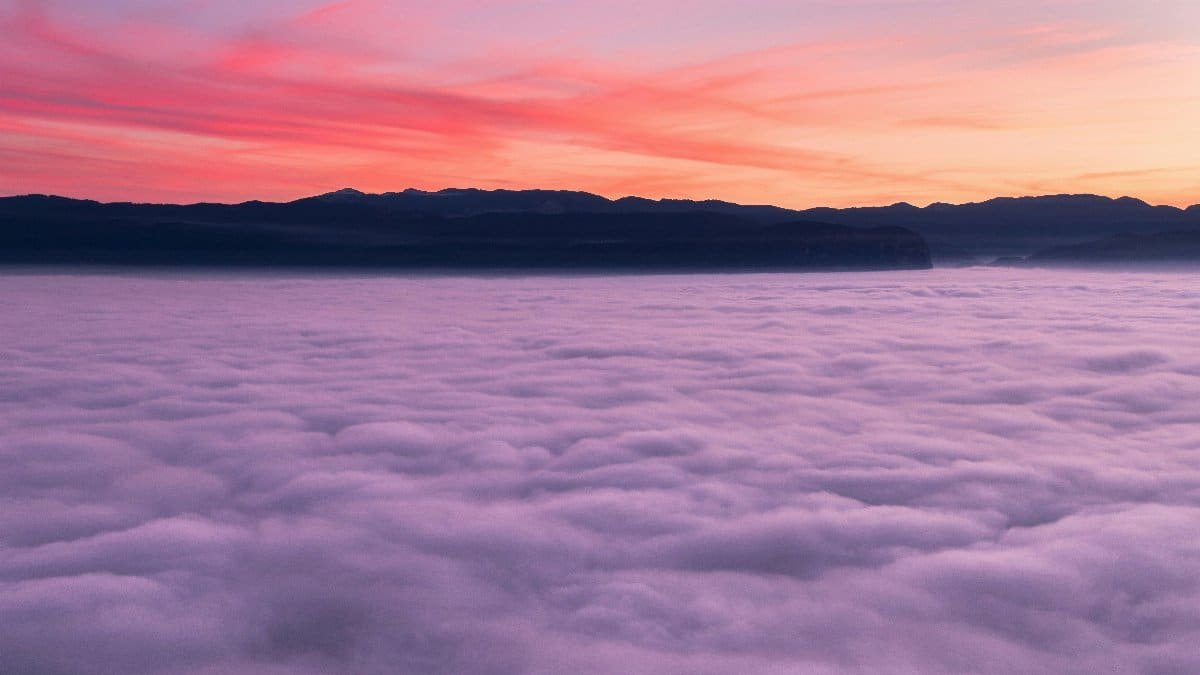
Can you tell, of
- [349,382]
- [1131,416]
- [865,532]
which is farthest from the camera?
[349,382]

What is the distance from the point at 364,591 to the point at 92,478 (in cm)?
380

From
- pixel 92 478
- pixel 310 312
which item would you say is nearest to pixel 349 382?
pixel 92 478

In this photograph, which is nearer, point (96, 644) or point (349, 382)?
point (96, 644)

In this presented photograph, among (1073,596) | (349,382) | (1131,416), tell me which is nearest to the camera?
(1073,596)

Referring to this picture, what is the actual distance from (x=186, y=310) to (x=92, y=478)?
34.1 metres

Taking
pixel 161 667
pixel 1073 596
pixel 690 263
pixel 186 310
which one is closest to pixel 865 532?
pixel 1073 596

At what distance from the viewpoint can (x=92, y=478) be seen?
301 inches

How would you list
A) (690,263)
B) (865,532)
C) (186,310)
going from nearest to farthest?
1. (865,532)
2. (186,310)
3. (690,263)

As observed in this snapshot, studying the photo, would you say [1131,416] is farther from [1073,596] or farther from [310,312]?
[310,312]

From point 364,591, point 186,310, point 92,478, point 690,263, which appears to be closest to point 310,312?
point 186,310

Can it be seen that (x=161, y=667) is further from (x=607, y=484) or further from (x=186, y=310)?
(x=186, y=310)

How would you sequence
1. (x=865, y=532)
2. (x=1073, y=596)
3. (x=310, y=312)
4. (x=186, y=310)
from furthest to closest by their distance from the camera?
(x=186, y=310) → (x=310, y=312) → (x=865, y=532) → (x=1073, y=596)

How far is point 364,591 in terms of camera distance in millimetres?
5133

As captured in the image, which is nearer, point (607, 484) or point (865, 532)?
point (865, 532)
